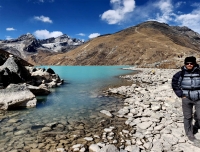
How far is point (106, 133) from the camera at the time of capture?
8.83 m

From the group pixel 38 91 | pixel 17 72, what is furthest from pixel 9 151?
pixel 17 72

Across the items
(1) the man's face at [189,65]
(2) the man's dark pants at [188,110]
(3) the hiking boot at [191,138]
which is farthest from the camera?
(3) the hiking boot at [191,138]

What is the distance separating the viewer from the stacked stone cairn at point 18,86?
1324 centimetres

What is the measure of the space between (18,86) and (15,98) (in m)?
1.17

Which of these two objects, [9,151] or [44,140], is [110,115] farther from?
[9,151]

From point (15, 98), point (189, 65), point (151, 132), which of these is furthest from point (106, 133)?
point (15, 98)

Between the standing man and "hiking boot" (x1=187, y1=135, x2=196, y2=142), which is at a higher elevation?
the standing man

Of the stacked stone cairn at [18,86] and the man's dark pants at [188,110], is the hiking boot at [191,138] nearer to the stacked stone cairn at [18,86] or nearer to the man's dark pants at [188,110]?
the man's dark pants at [188,110]

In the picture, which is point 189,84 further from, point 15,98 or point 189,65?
point 15,98

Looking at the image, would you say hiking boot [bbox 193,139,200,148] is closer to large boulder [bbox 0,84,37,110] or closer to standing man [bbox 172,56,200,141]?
standing man [bbox 172,56,200,141]

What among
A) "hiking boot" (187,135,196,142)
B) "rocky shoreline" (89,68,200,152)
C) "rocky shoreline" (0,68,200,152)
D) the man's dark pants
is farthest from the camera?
"rocky shoreline" (0,68,200,152)

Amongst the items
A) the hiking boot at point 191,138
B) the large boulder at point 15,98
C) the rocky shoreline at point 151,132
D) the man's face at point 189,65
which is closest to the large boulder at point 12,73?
the large boulder at point 15,98

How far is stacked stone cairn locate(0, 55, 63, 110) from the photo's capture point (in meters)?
13.2

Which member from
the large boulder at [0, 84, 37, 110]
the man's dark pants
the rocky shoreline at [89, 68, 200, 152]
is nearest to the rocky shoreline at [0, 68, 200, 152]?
the rocky shoreline at [89, 68, 200, 152]
